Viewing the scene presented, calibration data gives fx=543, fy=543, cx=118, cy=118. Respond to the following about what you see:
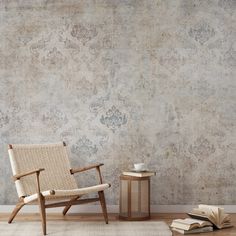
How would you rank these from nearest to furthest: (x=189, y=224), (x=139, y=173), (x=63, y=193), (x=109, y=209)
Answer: (x=189, y=224) < (x=63, y=193) < (x=139, y=173) < (x=109, y=209)

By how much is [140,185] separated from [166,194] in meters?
0.49

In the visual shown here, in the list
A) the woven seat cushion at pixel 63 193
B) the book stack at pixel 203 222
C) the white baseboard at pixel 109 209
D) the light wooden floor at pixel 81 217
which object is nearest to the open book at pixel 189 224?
the book stack at pixel 203 222

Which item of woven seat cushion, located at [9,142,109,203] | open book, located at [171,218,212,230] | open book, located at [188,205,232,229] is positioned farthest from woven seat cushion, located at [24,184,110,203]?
open book, located at [188,205,232,229]

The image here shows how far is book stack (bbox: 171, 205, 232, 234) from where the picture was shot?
4.65m

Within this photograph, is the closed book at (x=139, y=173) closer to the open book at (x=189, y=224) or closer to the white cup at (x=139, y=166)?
the white cup at (x=139, y=166)

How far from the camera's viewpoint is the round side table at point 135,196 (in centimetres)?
538

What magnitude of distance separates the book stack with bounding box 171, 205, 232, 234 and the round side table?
25.8 inches

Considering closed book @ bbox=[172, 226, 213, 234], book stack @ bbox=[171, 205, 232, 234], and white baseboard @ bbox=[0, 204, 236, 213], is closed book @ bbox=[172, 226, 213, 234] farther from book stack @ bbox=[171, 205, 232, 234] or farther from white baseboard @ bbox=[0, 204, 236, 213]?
white baseboard @ bbox=[0, 204, 236, 213]

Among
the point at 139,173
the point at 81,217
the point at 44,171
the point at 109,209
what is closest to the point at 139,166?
the point at 139,173

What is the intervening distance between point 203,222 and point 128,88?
1.76m

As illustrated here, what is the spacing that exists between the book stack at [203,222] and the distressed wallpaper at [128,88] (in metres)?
0.88

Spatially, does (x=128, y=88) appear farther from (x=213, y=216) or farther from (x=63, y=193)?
(x=213, y=216)

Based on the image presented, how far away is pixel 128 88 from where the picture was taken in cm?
580

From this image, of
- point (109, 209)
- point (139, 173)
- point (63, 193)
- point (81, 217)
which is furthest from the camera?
point (109, 209)
